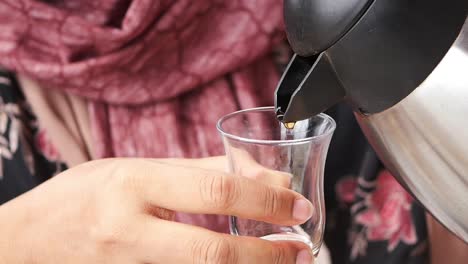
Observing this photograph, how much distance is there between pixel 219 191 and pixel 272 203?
0.13ft

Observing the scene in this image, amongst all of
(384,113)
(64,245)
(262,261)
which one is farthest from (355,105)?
(64,245)

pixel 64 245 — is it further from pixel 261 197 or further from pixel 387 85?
pixel 387 85

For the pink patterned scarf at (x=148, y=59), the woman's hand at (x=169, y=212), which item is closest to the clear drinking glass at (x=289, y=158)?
the woman's hand at (x=169, y=212)

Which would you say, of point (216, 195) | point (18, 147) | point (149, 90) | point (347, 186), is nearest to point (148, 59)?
point (149, 90)

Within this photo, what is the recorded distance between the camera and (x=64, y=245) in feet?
1.63

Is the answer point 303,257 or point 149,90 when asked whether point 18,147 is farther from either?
point 303,257

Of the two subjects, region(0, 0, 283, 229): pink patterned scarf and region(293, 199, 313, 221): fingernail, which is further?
region(0, 0, 283, 229): pink patterned scarf

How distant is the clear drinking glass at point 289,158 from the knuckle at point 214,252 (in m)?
0.05

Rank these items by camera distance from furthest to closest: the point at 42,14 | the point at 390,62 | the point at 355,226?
the point at 355,226 → the point at 42,14 → the point at 390,62

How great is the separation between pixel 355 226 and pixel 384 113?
0.53m

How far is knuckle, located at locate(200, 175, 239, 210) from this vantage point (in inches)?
15.9

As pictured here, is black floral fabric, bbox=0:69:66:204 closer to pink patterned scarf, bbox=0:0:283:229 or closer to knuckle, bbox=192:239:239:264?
pink patterned scarf, bbox=0:0:283:229

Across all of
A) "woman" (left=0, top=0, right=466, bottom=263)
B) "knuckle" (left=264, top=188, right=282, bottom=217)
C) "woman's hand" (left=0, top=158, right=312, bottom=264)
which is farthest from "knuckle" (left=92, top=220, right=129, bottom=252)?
"woman" (left=0, top=0, right=466, bottom=263)

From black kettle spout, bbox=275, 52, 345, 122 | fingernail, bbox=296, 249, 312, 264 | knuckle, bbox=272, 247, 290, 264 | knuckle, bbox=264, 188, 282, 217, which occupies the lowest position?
fingernail, bbox=296, 249, 312, 264
